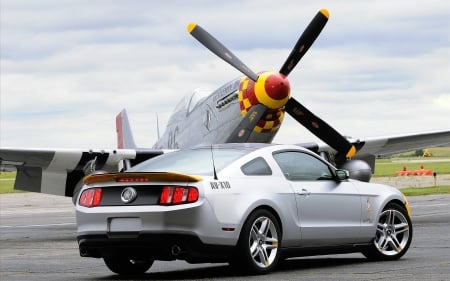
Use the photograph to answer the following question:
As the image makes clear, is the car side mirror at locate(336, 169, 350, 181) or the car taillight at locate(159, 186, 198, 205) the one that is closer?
the car taillight at locate(159, 186, 198, 205)

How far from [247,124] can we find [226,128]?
837mm

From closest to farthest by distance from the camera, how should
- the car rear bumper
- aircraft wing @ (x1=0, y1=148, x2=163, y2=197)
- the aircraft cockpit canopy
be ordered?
the car rear bumper < aircraft wing @ (x1=0, y1=148, x2=163, y2=197) < the aircraft cockpit canopy

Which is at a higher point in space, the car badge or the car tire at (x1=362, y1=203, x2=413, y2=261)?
the car badge

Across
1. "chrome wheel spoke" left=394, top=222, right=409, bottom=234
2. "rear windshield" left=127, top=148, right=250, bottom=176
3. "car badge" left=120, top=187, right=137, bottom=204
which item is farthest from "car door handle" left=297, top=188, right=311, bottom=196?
"car badge" left=120, top=187, right=137, bottom=204

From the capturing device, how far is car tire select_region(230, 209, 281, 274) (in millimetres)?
9805

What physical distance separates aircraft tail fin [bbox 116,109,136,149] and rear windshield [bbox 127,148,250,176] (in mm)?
20367

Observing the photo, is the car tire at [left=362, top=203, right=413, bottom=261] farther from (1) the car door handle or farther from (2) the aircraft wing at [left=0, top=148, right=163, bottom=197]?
(2) the aircraft wing at [left=0, top=148, right=163, bottom=197]

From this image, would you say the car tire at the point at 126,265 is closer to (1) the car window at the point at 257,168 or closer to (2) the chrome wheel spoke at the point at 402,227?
(1) the car window at the point at 257,168

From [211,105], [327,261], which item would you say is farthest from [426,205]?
[327,261]

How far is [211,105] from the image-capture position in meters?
23.0

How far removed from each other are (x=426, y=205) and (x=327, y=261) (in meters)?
16.6

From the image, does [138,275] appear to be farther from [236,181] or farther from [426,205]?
[426,205]

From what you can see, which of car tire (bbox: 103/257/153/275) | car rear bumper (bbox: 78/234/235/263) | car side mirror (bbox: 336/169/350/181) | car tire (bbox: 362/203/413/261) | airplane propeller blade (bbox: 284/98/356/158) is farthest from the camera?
airplane propeller blade (bbox: 284/98/356/158)

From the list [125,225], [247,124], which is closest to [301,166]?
[125,225]
